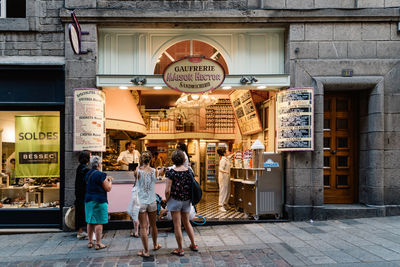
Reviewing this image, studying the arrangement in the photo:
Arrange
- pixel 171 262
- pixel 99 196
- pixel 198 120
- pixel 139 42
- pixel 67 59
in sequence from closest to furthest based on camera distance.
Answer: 1. pixel 171 262
2. pixel 99 196
3. pixel 67 59
4. pixel 139 42
5. pixel 198 120

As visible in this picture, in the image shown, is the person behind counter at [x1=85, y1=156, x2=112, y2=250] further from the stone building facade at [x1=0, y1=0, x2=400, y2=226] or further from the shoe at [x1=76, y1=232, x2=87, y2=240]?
the stone building facade at [x1=0, y1=0, x2=400, y2=226]

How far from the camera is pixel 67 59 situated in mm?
7539

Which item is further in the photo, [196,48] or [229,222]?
[196,48]

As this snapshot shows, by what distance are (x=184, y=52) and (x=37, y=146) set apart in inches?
183

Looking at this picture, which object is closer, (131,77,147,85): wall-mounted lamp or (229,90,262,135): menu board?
(131,77,147,85): wall-mounted lamp

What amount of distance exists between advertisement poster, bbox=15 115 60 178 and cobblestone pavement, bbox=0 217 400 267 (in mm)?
1653

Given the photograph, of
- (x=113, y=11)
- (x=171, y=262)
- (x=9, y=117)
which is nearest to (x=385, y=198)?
(x=171, y=262)

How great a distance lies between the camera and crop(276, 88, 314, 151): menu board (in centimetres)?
757

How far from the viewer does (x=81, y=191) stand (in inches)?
251

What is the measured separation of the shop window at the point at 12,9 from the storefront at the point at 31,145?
142cm

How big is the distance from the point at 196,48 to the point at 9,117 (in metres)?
5.25

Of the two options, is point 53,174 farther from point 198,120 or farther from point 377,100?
point 377,100

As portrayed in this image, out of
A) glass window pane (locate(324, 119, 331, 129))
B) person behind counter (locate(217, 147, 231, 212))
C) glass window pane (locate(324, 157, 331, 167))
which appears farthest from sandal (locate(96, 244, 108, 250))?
glass window pane (locate(324, 119, 331, 129))

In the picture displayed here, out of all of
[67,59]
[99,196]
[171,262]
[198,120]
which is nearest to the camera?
[171,262]
